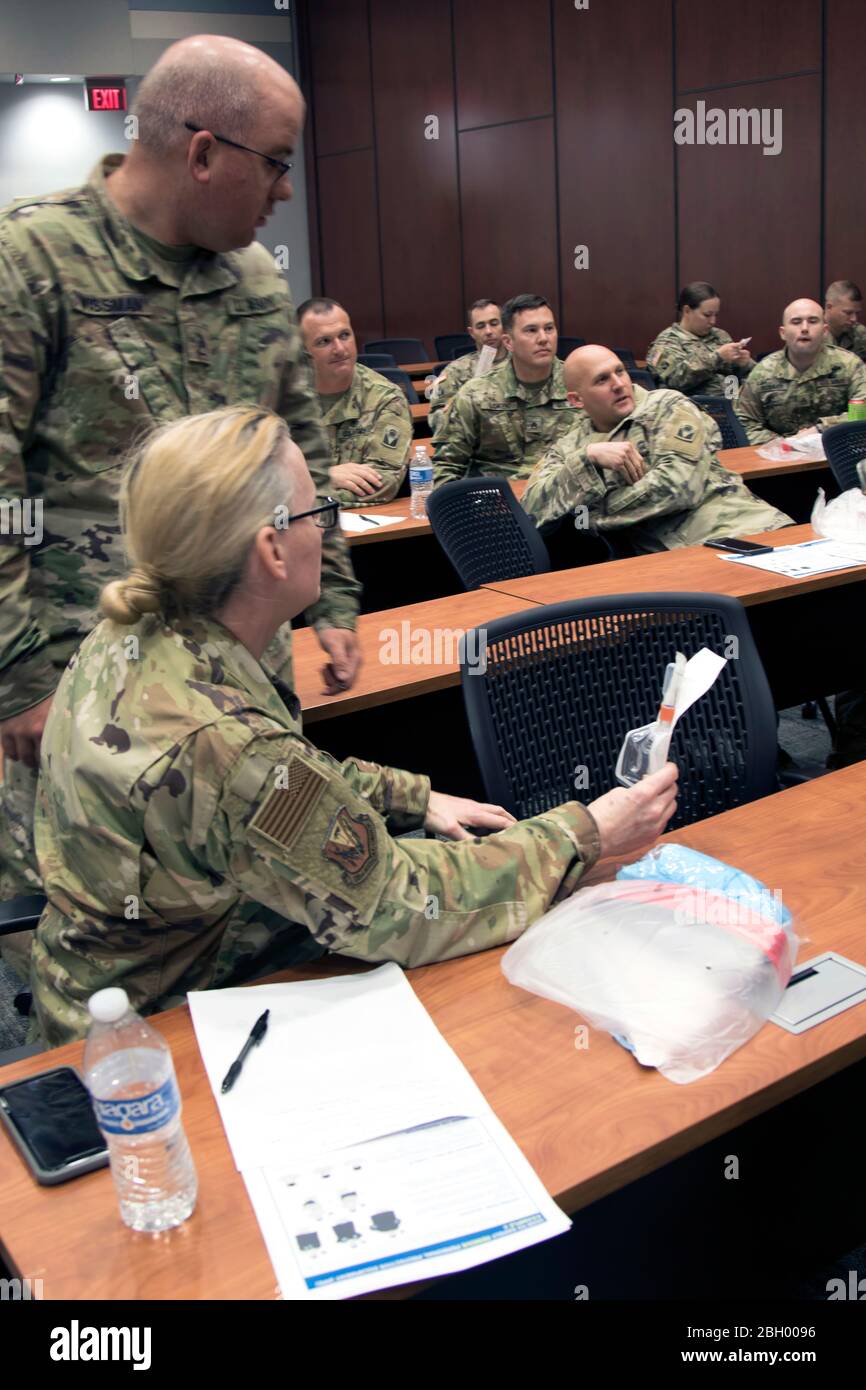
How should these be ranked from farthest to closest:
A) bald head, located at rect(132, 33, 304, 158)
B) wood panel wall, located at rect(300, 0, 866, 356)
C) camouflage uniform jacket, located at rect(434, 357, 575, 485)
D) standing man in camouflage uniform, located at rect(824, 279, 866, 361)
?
wood panel wall, located at rect(300, 0, 866, 356) → standing man in camouflage uniform, located at rect(824, 279, 866, 361) → camouflage uniform jacket, located at rect(434, 357, 575, 485) → bald head, located at rect(132, 33, 304, 158)

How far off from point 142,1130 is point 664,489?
117 inches

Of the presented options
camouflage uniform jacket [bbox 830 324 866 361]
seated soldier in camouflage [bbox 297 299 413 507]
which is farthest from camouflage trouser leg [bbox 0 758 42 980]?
camouflage uniform jacket [bbox 830 324 866 361]

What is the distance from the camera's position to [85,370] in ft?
5.87

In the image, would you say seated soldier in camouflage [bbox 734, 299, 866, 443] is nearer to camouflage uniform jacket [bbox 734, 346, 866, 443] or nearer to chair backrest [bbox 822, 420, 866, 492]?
camouflage uniform jacket [bbox 734, 346, 866, 443]

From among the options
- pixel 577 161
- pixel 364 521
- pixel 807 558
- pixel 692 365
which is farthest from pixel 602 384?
pixel 577 161

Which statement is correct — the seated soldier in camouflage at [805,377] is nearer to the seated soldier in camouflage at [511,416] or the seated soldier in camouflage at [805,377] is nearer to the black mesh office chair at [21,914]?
the seated soldier in camouflage at [511,416]

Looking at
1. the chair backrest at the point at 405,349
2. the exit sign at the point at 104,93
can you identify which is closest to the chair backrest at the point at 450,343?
the chair backrest at the point at 405,349

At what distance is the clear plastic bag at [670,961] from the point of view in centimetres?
120

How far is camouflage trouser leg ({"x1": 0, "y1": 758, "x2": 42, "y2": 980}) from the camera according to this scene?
1800mm

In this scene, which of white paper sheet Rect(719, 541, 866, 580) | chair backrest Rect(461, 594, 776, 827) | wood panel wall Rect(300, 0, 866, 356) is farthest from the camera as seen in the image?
wood panel wall Rect(300, 0, 866, 356)

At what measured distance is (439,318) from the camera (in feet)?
36.6

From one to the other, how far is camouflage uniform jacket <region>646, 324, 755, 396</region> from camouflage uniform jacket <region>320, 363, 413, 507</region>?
373 centimetres

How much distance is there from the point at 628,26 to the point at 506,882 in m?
8.86

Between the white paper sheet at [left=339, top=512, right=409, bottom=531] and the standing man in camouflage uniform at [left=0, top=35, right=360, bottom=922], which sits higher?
the standing man in camouflage uniform at [left=0, top=35, right=360, bottom=922]
